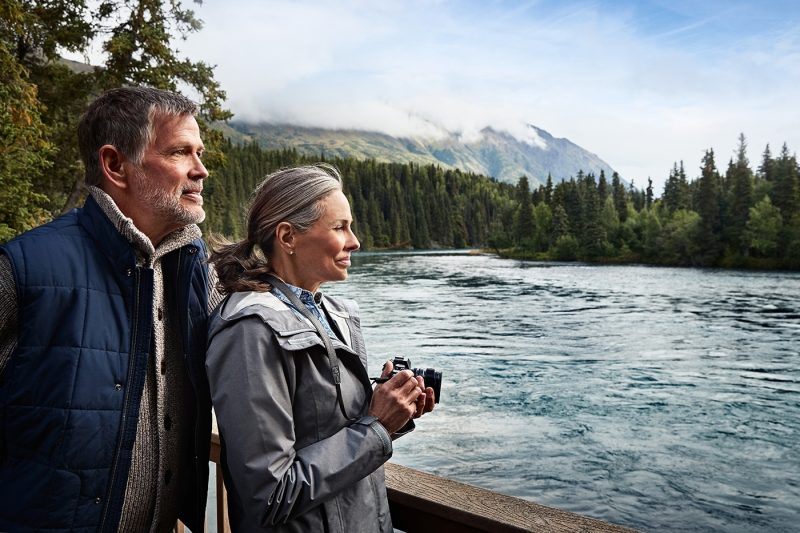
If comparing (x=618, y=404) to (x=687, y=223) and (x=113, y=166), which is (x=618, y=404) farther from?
(x=687, y=223)

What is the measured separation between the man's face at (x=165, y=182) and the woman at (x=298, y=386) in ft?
0.66

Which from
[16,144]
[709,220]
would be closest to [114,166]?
[16,144]

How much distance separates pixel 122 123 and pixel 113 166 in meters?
0.13

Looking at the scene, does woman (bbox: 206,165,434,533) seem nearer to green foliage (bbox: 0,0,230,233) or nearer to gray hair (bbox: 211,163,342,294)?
gray hair (bbox: 211,163,342,294)

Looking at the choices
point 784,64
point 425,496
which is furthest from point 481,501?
point 784,64

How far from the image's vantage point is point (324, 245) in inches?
81.1

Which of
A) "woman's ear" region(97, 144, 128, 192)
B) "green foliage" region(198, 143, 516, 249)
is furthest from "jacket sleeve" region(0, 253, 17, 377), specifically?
"green foliage" region(198, 143, 516, 249)

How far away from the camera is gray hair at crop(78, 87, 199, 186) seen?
1.94m

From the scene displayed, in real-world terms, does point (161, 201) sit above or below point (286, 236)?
above

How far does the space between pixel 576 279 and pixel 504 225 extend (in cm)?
6714

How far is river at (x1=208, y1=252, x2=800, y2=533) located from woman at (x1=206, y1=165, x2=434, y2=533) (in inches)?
438

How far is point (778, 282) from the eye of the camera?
→ 49.9m

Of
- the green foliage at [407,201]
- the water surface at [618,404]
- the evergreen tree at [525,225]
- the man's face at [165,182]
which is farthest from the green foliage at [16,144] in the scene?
the green foliage at [407,201]

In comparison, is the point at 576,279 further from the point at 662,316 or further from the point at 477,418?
the point at 477,418
